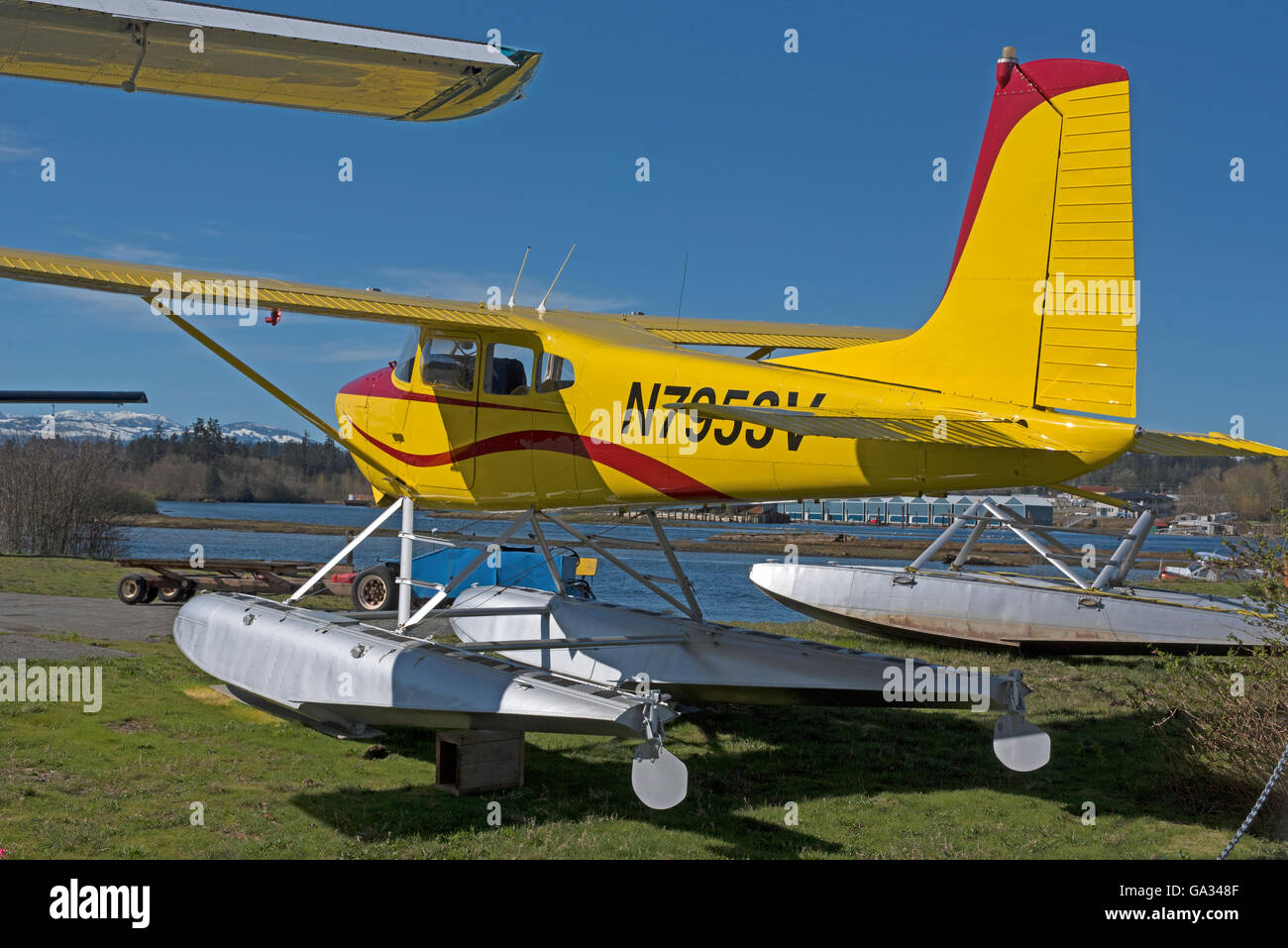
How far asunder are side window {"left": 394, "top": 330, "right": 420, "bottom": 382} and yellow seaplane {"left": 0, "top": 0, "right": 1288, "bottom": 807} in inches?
0.8

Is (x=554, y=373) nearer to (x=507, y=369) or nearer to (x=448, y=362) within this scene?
(x=507, y=369)

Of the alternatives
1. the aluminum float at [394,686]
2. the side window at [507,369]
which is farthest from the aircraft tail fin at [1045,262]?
the aluminum float at [394,686]

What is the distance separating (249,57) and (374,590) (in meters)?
10.9

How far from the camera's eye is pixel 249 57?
26.4ft

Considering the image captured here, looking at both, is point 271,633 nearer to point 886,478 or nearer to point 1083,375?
point 886,478

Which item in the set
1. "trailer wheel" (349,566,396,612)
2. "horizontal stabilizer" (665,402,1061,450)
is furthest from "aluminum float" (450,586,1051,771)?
"trailer wheel" (349,566,396,612)

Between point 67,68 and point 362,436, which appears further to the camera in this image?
point 362,436

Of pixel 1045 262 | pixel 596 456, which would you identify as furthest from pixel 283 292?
pixel 1045 262

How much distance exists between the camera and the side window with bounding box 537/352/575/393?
26.4 ft

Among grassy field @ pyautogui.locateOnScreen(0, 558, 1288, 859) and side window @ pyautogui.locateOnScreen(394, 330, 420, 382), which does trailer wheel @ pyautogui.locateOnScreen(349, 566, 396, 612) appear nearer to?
grassy field @ pyautogui.locateOnScreen(0, 558, 1288, 859)

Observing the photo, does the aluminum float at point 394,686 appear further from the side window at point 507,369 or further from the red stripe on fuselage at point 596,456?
the side window at point 507,369

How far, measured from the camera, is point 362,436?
9.42 metres
